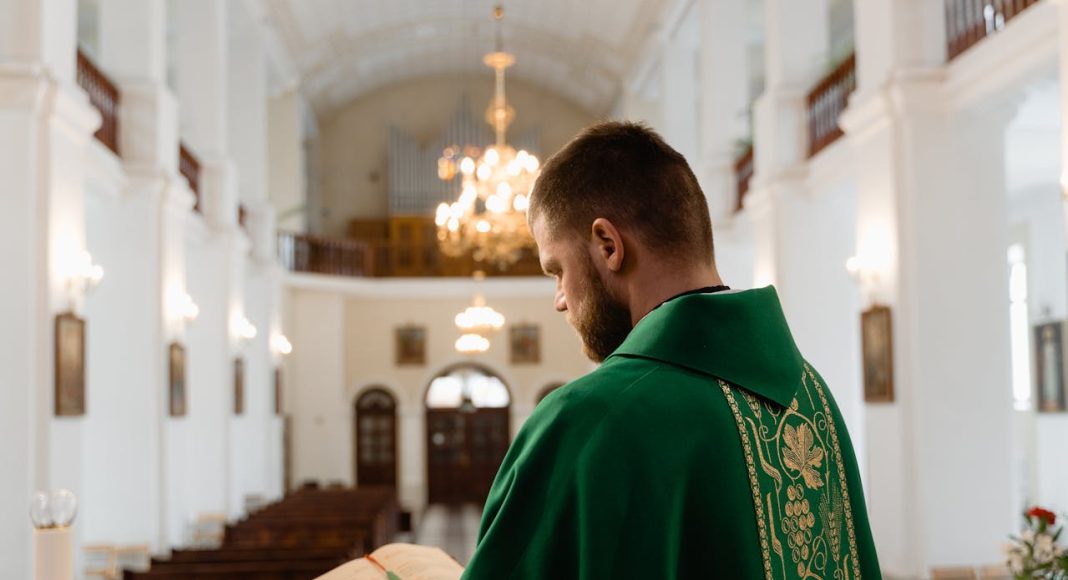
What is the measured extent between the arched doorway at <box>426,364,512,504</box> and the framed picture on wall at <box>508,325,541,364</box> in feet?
2.36

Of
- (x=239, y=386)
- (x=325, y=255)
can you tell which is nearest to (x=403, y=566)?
(x=239, y=386)

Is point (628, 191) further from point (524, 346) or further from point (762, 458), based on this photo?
point (524, 346)

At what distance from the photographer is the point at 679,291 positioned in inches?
67.2

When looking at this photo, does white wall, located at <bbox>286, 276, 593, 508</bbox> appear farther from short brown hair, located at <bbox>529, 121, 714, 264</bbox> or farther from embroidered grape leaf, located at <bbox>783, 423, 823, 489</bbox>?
short brown hair, located at <bbox>529, 121, 714, 264</bbox>

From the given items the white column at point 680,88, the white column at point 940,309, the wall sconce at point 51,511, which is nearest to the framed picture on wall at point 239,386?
the white column at point 680,88

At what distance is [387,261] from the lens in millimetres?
27047

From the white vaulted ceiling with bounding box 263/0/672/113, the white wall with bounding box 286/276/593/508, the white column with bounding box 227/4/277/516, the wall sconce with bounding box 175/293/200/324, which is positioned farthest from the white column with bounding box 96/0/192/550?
the white wall with bounding box 286/276/593/508

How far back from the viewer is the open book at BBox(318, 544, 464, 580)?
85.6 inches

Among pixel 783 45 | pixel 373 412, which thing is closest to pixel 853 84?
pixel 783 45

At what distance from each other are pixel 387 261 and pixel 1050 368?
14855 millimetres

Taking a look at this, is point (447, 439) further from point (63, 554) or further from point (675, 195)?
point (675, 195)

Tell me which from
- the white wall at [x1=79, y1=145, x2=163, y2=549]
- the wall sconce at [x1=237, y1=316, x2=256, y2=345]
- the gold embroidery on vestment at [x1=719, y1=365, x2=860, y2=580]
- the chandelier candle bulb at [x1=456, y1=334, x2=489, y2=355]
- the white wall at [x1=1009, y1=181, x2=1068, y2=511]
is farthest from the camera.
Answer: the chandelier candle bulb at [x1=456, y1=334, x2=489, y2=355]

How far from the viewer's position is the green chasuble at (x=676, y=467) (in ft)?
4.90

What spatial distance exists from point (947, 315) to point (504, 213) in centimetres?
719
